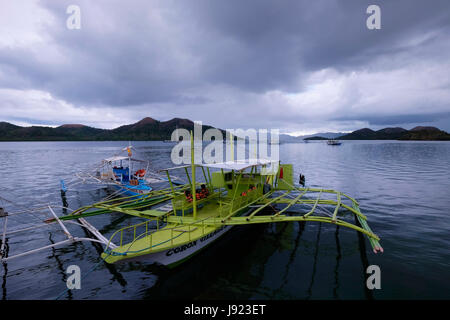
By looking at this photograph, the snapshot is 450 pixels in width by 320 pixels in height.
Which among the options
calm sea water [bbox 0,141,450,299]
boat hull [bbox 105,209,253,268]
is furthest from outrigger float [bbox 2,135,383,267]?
calm sea water [bbox 0,141,450,299]

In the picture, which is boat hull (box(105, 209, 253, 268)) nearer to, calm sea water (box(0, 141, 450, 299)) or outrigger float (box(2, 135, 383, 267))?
outrigger float (box(2, 135, 383, 267))

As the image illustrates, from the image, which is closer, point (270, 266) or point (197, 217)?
point (270, 266)

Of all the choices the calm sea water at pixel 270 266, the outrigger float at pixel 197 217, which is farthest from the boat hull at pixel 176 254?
the calm sea water at pixel 270 266

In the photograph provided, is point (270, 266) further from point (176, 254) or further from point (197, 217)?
point (176, 254)

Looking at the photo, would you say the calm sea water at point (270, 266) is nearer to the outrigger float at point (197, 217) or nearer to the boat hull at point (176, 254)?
the boat hull at point (176, 254)

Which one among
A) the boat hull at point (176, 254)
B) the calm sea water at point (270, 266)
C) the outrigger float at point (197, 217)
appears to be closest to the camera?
the boat hull at point (176, 254)

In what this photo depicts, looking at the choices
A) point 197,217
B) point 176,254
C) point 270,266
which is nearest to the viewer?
point 176,254

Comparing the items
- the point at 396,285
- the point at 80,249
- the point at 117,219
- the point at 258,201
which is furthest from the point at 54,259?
the point at 396,285

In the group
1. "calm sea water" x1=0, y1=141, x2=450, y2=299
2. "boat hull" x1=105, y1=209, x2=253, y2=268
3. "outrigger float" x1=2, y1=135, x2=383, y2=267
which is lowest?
"calm sea water" x1=0, y1=141, x2=450, y2=299

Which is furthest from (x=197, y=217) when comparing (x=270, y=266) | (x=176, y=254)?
(x=270, y=266)

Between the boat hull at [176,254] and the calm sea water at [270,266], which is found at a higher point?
the boat hull at [176,254]

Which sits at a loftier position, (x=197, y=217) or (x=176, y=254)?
(x=197, y=217)
